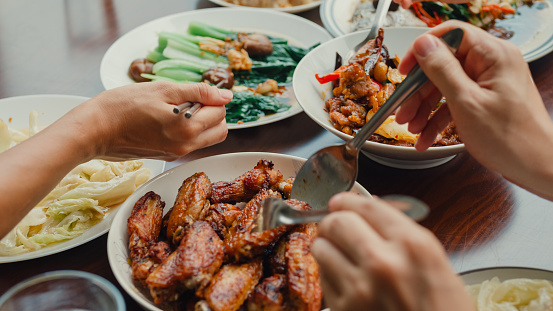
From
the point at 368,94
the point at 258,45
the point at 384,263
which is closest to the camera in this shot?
the point at 384,263

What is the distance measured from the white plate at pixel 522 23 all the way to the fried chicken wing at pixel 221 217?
1762 mm

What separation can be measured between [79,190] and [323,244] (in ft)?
4.00

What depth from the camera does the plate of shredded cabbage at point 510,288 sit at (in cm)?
128

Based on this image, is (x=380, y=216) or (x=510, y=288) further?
(x=510, y=288)

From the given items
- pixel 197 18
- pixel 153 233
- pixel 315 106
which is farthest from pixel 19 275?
pixel 197 18

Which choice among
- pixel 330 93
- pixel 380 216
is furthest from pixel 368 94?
pixel 380 216

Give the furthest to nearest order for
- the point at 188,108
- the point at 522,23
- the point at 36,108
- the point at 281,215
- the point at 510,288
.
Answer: the point at 522,23, the point at 36,108, the point at 188,108, the point at 510,288, the point at 281,215

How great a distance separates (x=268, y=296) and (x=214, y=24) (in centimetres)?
254

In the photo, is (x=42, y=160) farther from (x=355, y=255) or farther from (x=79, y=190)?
(x=355, y=255)

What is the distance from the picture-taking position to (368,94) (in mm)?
2176

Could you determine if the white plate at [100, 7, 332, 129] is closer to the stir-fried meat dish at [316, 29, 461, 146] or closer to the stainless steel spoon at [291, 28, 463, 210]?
the stir-fried meat dish at [316, 29, 461, 146]

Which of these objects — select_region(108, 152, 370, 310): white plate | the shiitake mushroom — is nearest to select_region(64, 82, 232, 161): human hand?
select_region(108, 152, 370, 310): white plate

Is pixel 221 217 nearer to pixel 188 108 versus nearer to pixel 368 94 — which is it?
pixel 188 108

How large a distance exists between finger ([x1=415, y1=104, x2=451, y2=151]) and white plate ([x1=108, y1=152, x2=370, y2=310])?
1.25 ft
